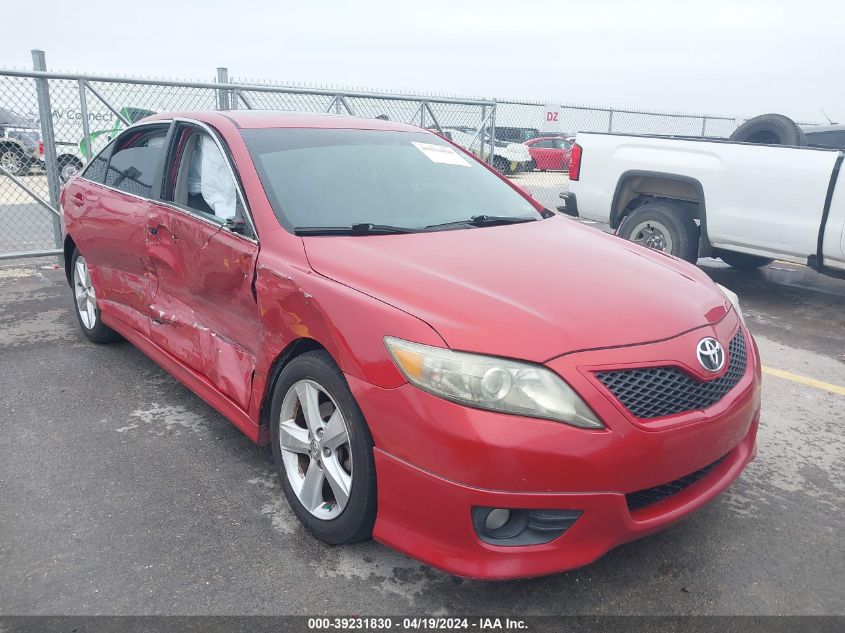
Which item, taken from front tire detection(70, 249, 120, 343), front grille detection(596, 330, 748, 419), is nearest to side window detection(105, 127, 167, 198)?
front tire detection(70, 249, 120, 343)

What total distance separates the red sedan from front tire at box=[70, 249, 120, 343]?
1189 millimetres

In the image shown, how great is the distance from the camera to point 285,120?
3.66 m

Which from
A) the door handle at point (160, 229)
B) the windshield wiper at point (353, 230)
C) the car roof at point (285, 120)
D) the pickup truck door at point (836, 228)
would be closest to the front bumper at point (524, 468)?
the windshield wiper at point (353, 230)

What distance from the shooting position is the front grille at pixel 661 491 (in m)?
2.28

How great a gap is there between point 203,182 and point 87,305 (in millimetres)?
1960

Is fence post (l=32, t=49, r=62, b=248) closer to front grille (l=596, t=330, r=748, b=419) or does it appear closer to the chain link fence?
the chain link fence

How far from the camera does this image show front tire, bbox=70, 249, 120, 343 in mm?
4762

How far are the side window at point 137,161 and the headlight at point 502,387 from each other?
A: 2434mm

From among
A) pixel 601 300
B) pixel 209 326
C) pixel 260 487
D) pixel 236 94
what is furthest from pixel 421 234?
pixel 236 94

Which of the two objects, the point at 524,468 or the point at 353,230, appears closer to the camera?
the point at 524,468

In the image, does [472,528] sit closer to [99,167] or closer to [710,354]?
[710,354]

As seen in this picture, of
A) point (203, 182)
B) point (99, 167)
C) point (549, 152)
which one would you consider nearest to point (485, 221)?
point (203, 182)

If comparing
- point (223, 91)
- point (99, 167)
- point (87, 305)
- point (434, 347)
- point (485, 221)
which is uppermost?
point (223, 91)

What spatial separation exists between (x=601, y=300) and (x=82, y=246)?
3.64m
